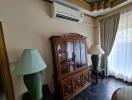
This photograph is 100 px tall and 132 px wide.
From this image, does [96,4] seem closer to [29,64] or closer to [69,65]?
[69,65]

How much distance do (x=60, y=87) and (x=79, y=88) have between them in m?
0.66

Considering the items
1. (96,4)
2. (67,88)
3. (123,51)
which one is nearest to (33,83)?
(67,88)

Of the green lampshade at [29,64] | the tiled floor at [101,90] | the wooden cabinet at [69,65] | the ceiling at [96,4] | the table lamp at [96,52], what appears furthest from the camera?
the table lamp at [96,52]

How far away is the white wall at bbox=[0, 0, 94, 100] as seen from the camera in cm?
162

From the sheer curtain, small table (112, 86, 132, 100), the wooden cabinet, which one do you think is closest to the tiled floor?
the wooden cabinet

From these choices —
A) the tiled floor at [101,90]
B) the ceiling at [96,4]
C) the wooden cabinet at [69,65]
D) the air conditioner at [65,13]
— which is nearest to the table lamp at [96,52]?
the wooden cabinet at [69,65]

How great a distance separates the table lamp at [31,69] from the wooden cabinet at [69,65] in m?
0.57

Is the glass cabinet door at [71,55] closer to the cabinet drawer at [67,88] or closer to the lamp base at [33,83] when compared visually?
the cabinet drawer at [67,88]

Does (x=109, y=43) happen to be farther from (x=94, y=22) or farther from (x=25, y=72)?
Result: (x=25, y=72)

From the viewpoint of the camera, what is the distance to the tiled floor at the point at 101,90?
7.49 feet

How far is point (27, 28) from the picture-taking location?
6.02ft

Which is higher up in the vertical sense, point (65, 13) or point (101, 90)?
point (65, 13)

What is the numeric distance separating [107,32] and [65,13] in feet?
5.27

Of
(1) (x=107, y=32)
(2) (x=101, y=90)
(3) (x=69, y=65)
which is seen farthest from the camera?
(1) (x=107, y=32)
